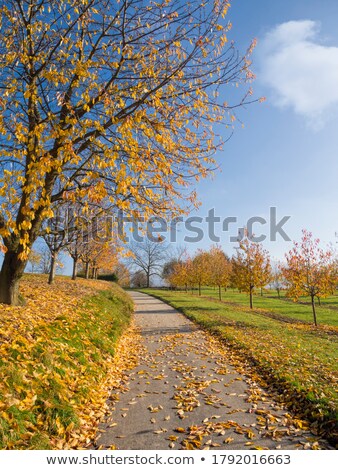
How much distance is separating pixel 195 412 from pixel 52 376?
2.53m

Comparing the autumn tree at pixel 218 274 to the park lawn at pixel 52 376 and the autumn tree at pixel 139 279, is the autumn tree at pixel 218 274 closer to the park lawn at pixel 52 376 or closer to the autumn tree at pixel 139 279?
the park lawn at pixel 52 376

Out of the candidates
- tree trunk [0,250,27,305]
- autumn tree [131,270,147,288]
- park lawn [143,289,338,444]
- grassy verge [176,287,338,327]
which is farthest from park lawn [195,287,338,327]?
autumn tree [131,270,147,288]

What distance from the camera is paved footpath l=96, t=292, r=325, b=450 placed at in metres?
4.33

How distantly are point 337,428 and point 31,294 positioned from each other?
1035 cm

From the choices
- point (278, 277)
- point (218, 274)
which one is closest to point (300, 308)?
point (278, 277)

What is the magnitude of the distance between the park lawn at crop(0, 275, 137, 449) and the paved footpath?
0.45 m

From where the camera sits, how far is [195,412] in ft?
17.2

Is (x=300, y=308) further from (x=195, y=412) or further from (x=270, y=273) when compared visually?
(x=195, y=412)

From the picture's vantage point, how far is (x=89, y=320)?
32.8 ft

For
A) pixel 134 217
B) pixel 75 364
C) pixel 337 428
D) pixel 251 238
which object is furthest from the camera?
pixel 251 238

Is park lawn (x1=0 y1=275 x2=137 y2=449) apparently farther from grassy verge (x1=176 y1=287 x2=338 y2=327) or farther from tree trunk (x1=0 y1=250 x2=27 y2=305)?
grassy verge (x1=176 y1=287 x2=338 y2=327)
